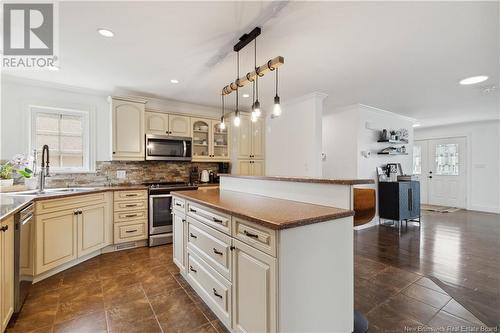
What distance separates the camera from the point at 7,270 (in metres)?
1.69

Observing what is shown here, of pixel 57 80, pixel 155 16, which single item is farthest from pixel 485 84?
pixel 57 80

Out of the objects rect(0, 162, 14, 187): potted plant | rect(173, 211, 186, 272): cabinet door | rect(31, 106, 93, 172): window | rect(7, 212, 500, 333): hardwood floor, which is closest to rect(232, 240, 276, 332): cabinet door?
rect(7, 212, 500, 333): hardwood floor

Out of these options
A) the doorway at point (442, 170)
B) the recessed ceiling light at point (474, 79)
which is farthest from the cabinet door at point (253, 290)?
the doorway at point (442, 170)

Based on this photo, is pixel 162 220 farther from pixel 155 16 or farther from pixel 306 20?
pixel 306 20

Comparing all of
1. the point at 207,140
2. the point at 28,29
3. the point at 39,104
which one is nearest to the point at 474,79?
the point at 207,140

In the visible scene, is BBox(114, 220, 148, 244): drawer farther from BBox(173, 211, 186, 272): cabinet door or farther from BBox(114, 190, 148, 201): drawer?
BBox(173, 211, 186, 272): cabinet door

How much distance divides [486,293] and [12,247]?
4115 mm

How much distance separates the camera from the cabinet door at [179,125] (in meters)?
4.05

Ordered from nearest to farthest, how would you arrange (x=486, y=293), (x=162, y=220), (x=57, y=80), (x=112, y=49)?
(x=486, y=293) < (x=112, y=49) < (x=57, y=80) < (x=162, y=220)

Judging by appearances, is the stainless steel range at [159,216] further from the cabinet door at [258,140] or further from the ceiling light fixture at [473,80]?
the ceiling light fixture at [473,80]

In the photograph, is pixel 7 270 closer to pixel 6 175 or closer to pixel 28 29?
pixel 6 175

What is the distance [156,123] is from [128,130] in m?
0.46

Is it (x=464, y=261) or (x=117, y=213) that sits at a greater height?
(x=117, y=213)

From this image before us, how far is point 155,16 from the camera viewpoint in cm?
185
